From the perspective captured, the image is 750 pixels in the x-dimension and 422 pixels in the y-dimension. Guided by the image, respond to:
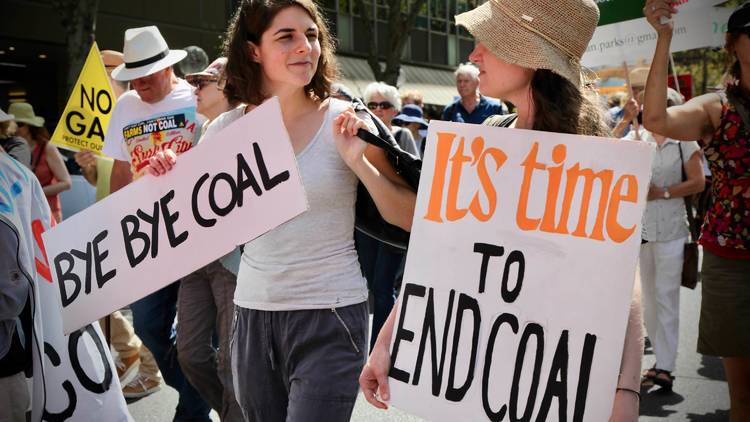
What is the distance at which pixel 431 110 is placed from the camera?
31266 millimetres

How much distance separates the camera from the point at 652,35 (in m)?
4.69

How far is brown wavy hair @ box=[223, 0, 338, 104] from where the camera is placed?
291 cm

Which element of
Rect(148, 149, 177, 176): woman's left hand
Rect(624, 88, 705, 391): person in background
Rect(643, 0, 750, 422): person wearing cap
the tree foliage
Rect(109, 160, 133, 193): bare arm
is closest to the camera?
Rect(148, 149, 177, 176): woman's left hand

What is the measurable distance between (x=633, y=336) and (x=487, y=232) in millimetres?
416

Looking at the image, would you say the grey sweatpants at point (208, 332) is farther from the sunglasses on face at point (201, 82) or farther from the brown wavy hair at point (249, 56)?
the brown wavy hair at point (249, 56)

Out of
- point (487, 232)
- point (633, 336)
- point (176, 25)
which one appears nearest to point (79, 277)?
point (487, 232)

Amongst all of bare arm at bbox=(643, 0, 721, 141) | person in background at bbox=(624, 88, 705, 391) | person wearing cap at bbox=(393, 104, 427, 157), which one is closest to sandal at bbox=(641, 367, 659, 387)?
person in background at bbox=(624, 88, 705, 391)

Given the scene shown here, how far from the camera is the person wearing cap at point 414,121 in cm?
801

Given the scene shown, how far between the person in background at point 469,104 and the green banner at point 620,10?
2.03 m

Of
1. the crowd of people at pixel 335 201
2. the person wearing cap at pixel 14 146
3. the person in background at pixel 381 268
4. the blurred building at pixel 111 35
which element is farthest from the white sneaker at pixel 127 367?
the blurred building at pixel 111 35

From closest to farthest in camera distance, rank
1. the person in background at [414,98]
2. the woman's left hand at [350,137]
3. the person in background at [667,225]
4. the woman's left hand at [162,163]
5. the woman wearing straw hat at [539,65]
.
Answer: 1. the woman wearing straw hat at [539,65]
2. the woman's left hand at [350,137]
3. the woman's left hand at [162,163]
4. the person in background at [667,225]
5. the person in background at [414,98]

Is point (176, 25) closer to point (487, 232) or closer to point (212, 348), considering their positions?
point (212, 348)

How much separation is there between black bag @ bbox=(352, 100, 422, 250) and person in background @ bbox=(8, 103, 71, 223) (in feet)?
15.3

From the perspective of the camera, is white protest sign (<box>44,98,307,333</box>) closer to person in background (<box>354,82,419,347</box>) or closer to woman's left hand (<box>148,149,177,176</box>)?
woman's left hand (<box>148,149,177,176</box>)
